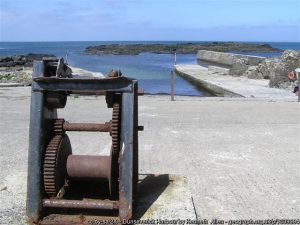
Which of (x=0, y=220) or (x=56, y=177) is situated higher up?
(x=56, y=177)

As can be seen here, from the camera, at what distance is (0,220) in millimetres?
4262

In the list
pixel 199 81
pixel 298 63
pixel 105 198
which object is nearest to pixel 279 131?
pixel 105 198

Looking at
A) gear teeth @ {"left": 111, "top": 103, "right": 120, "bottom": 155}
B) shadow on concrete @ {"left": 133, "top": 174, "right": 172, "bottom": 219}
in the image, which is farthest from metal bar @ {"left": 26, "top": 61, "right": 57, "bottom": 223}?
shadow on concrete @ {"left": 133, "top": 174, "right": 172, "bottom": 219}

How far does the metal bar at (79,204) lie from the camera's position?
406 centimetres

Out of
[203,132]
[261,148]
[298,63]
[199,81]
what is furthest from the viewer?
[199,81]

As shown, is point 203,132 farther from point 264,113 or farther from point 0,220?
point 0,220

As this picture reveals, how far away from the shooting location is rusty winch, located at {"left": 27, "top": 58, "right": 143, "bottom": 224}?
4.04 metres

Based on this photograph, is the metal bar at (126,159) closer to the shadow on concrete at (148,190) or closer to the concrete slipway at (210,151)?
the shadow on concrete at (148,190)

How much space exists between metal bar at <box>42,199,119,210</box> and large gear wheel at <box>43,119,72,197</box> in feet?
0.32

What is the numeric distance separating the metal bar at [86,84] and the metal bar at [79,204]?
929mm

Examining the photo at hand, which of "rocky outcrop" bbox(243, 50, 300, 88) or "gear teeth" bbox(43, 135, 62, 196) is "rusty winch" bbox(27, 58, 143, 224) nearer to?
"gear teeth" bbox(43, 135, 62, 196)

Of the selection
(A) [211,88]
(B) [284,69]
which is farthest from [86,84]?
(A) [211,88]

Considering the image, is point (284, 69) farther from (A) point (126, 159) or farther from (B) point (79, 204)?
(B) point (79, 204)

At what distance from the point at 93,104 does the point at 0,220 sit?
910 centimetres
